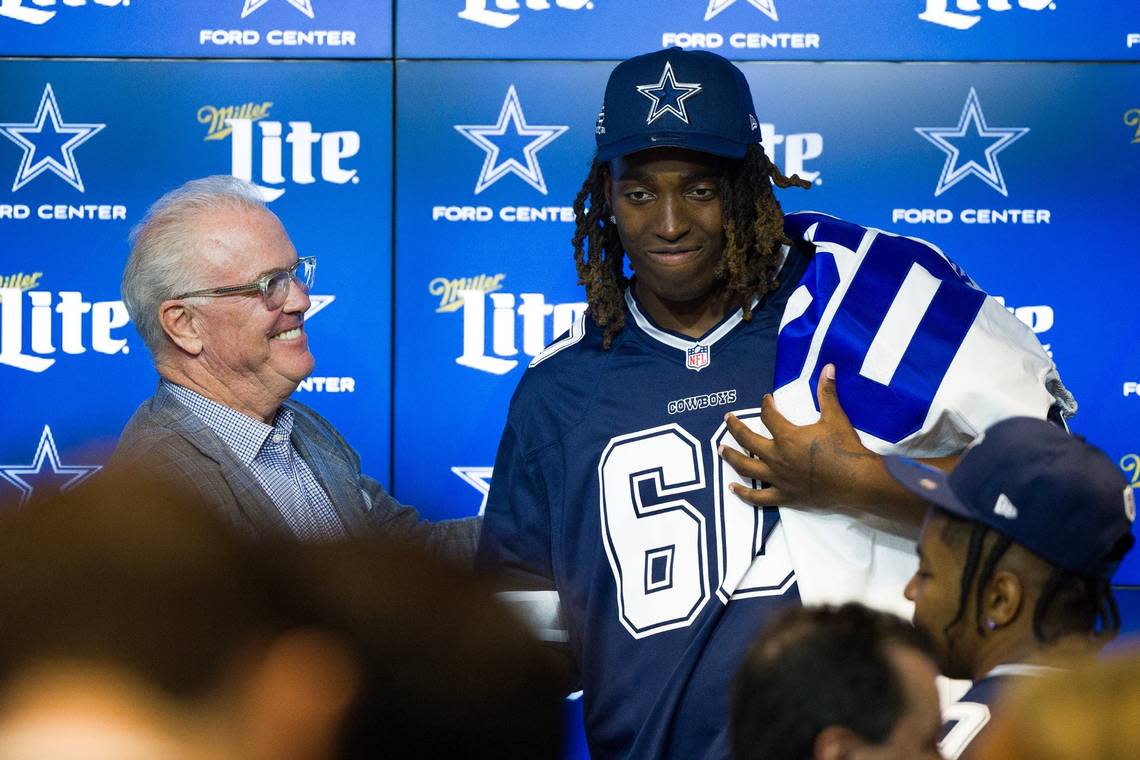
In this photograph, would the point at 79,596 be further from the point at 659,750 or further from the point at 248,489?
the point at 248,489

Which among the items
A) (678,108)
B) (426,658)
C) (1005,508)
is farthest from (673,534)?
(426,658)

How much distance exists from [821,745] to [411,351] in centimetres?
205

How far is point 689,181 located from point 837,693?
0.92 metres

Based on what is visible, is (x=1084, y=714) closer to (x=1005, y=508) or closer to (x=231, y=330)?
(x=1005, y=508)

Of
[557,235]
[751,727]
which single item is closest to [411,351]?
[557,235]

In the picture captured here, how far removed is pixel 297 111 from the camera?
3229 millimetres

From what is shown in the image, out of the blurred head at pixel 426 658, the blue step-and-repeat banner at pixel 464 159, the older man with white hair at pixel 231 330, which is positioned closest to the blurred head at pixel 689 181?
the older man with white hair at pixel 231 330

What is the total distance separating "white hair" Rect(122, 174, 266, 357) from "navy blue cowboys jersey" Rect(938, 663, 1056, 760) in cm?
144

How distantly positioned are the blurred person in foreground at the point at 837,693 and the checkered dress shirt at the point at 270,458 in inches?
39.0

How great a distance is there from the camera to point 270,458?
7.53 feet

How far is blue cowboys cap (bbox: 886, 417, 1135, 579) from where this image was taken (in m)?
1.61

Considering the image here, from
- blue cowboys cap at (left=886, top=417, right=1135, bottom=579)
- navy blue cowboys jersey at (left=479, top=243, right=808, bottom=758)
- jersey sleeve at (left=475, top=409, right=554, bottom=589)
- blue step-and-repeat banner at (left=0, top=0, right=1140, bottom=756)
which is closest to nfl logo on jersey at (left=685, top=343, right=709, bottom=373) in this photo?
navy blue cowboys jersey at (left=479, top=243, right=808, bottom=758)

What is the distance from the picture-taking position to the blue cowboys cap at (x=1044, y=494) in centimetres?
161

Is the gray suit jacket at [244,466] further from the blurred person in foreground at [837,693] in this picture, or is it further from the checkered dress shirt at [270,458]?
the blurred person in foreground at [837,693]
